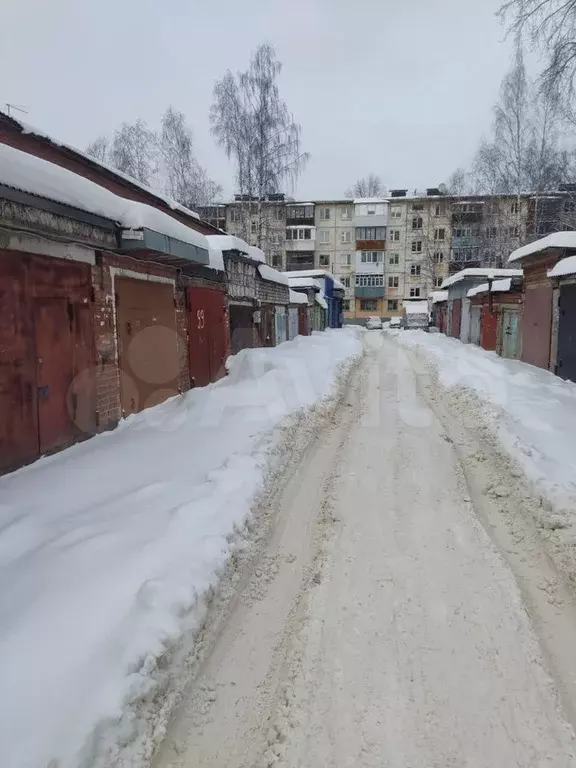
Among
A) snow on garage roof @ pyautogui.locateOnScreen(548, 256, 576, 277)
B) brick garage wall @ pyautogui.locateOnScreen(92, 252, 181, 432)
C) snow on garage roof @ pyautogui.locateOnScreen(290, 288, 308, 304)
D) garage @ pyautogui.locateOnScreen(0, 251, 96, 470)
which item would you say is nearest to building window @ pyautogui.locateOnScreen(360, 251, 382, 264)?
snow on garage roof @ pyautogui.locateOnScreen(290, 288, 308, 304)

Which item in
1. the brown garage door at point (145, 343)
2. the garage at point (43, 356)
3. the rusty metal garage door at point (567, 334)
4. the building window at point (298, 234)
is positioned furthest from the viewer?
the building window at point (298, 234)

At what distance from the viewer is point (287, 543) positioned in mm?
4332

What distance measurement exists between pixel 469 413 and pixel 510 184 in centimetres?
2072

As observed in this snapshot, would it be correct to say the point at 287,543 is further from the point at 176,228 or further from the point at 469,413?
the point at 469,413

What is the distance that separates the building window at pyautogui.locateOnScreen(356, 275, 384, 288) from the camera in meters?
54.3

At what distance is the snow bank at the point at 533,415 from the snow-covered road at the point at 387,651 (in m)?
0.72

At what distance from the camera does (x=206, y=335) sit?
10656 millimetres

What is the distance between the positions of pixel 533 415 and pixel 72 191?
7.60 metres

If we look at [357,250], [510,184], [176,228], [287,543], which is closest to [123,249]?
[176,228]

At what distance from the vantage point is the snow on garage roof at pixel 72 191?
3980mm

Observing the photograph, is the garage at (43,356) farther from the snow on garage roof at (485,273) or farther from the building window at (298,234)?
the building window at (298,234)

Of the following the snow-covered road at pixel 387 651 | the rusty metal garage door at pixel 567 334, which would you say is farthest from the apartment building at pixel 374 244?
the snow-covered road at pixel 387 651

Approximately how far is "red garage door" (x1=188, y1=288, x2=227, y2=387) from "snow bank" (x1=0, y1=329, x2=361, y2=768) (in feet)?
11.3

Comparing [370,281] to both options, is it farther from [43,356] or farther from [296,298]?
[43,356]
